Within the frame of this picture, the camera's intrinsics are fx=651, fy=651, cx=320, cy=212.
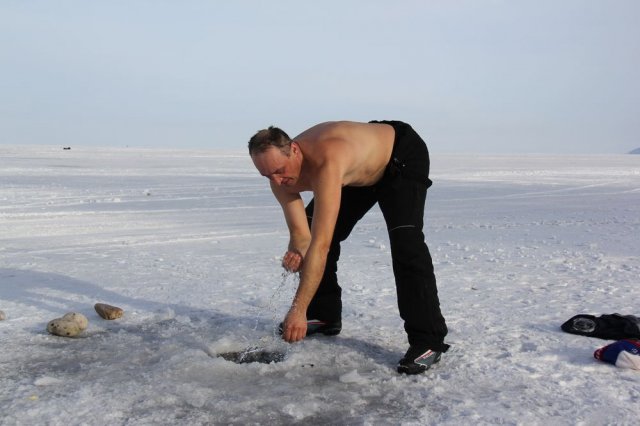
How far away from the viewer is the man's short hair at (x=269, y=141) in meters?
3.03

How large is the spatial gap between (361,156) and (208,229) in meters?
5.47

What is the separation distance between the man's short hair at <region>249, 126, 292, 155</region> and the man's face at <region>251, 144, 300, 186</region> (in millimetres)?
19

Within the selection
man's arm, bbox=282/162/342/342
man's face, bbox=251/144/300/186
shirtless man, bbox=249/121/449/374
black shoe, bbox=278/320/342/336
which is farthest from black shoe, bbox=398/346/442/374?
man's face, bbox=251/144/300/186

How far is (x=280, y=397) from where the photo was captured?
287 centimetres

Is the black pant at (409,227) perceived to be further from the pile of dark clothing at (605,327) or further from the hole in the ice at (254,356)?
the pile of dark clothing at (605,327)

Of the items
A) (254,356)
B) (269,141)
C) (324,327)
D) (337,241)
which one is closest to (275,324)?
(324,327)

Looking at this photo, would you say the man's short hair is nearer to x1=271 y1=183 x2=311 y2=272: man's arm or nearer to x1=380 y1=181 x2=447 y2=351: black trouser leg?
x1=271 y1=183 x2=311 y2=272: man's arm

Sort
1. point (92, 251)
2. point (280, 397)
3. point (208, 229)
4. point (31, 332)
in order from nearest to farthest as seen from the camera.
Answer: point (280, 397) → point (31, 332) → point (92, 251) → point (208, 229)

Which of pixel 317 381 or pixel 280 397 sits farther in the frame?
pixel 317 381

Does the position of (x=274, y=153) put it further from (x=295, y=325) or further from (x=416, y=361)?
(x=416, y=361)

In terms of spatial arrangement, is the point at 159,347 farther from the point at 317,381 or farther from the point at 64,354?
the point at 317,381

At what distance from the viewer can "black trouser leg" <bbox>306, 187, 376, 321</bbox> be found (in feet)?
12.2

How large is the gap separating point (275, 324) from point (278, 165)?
135 cm

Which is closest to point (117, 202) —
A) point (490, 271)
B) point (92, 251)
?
point (92, 251)
